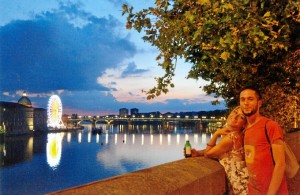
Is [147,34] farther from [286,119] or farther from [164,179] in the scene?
[286,119]

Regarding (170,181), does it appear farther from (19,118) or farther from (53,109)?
(19,118)

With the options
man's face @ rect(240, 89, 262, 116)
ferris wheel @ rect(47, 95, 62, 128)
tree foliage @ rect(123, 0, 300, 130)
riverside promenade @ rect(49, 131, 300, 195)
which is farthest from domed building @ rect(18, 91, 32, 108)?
man's face @ rect(240, 89, 262, 116)

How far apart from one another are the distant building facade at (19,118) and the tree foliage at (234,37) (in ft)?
429

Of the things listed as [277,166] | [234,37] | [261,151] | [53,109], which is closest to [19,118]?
[53,109]

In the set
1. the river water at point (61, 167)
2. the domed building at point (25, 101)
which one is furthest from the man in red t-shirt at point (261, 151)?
the domed building at point (25, 101)

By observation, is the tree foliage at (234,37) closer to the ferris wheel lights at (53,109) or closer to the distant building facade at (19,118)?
the distant building facade at (19,118)

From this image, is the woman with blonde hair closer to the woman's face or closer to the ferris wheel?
the woman's face

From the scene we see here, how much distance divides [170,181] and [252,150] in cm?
85

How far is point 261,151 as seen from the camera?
374cm

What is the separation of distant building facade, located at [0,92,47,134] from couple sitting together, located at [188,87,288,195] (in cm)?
13623

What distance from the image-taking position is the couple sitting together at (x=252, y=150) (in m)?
3.57

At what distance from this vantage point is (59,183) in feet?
194

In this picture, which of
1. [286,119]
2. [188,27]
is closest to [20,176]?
[286,119]

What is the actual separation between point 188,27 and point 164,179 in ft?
9.05
